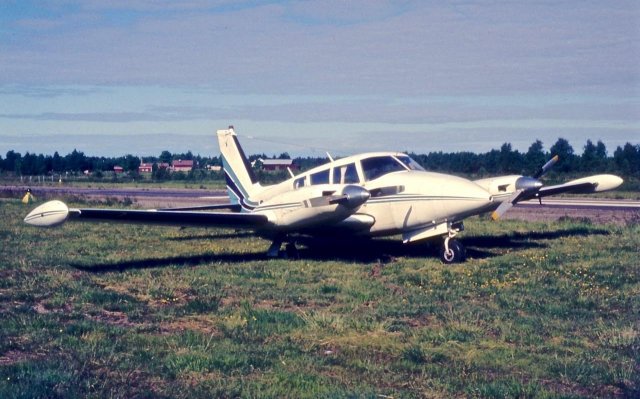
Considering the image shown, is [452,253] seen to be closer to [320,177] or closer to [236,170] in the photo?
[320,177]

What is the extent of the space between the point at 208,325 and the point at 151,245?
33.6 ft

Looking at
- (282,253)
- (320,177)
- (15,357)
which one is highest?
Answer: (320,177)

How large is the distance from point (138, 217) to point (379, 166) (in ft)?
18.8

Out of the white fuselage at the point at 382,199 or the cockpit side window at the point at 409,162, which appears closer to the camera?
the white fuselage at the point at 382,199

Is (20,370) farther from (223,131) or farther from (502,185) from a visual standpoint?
(223,131)

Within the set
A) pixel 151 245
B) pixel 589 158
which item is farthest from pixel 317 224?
pixel 589 158

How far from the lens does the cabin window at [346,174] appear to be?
633 inches

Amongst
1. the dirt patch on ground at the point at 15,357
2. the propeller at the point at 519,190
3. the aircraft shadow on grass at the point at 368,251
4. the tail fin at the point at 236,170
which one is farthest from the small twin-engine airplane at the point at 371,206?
the dirt patch on ground at the point at 15,357

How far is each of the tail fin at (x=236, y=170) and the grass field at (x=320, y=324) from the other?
3504 mm

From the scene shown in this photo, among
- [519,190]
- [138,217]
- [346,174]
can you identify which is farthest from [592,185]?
[138,217]

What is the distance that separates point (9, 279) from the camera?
1261 centimetres

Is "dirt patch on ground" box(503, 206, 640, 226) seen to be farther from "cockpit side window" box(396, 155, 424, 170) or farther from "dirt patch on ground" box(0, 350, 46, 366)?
"dirt patch on ground" box(0, 350, 46, 366)

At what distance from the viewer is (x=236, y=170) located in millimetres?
20734

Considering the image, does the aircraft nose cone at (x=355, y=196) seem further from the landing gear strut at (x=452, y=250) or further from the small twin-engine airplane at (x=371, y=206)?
the landing gear strut at (x=452, y=250)
